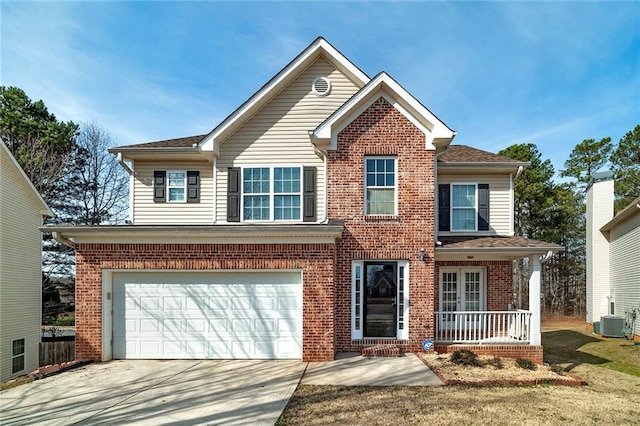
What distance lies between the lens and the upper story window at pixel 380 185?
10.8m

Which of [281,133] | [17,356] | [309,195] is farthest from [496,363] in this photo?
[17,356]

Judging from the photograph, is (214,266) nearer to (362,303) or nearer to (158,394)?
(158,394)

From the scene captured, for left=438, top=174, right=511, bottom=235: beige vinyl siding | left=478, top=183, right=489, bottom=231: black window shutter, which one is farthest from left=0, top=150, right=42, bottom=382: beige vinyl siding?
left=478, top=183, right=489, bottom=231: black window shutter

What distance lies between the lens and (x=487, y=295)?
1241 centimetres

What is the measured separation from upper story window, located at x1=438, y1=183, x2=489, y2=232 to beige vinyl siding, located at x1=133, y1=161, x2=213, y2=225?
24.8 ft

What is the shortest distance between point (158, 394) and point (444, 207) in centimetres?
963

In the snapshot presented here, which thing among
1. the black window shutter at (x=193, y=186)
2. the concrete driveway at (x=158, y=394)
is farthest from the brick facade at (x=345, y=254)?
the black window shutter at (x=193, y=186)

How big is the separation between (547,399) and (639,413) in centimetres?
139

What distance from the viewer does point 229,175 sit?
1196cm

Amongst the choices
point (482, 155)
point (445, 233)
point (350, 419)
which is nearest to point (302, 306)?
point (350, 419)

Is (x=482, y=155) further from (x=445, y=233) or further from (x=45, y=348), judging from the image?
(x=45, y=348)

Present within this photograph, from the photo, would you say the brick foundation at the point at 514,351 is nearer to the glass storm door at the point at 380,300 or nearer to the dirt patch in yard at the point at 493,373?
the dirt patch in yard at the point at 493,373

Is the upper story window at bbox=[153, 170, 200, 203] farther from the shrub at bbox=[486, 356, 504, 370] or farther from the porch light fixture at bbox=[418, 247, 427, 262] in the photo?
the shrub at bbox=[486, 356, 504, 370]

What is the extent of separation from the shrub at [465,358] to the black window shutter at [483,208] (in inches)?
178
